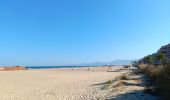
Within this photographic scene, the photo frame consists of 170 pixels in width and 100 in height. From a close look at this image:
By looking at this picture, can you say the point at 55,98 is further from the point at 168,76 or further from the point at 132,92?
the point at 168,76

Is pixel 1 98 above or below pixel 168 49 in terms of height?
below

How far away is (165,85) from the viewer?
9.18 metres

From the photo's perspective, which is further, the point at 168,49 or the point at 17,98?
the point at 168,49

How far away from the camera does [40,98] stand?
12742 millimetres

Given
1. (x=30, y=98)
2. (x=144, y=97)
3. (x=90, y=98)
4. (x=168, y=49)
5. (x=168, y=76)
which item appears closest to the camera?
(x=168, y=76)

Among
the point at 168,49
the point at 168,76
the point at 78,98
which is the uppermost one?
the point at 168,49

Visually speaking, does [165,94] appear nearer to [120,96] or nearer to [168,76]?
[168,76]

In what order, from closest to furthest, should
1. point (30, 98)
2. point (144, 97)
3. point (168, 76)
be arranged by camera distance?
1. point (168, 76)
2. point (144, 97)
3. point (30, 98)

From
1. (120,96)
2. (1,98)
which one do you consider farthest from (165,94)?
(1,98)

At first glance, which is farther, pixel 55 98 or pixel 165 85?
pixel 55 98

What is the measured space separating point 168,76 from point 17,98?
7.87 meters

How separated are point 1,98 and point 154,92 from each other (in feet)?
25.5

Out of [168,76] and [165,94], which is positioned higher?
[168,76]

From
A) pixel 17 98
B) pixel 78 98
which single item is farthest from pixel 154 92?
pixel 17 98
